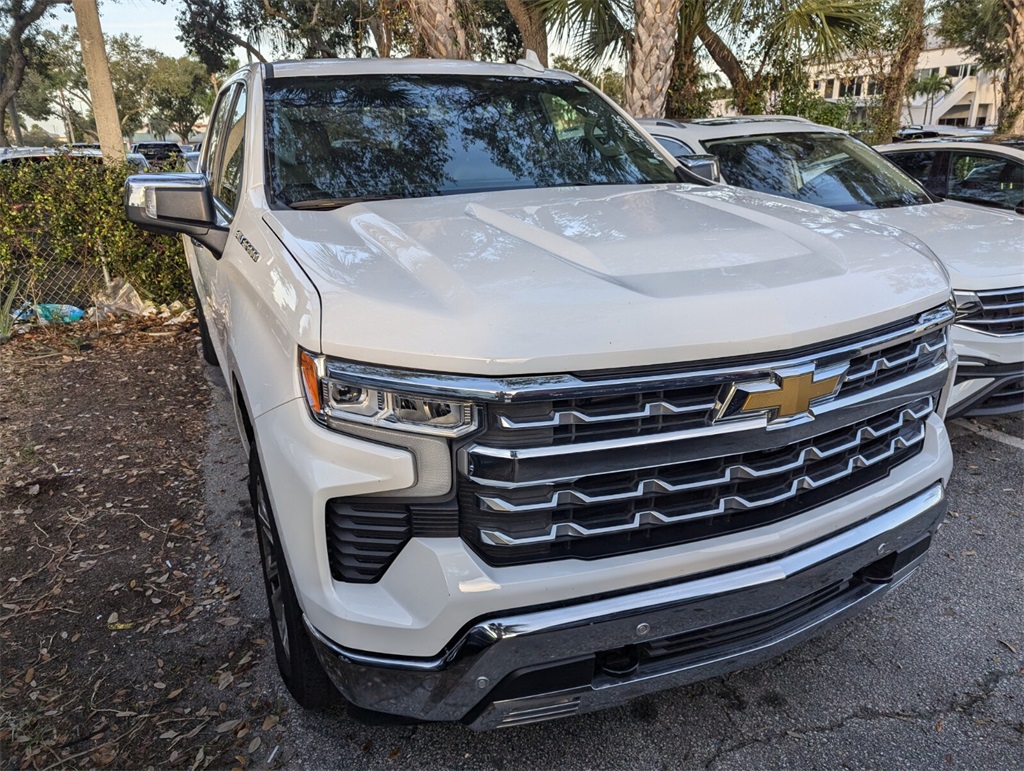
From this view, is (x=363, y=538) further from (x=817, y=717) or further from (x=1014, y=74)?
(x=1014, y=74)

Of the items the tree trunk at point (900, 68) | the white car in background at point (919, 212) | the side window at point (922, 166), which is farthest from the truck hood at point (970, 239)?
the tree trunk at point (900, 68)

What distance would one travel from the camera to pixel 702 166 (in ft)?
11.9

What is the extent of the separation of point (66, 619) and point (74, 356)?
3854 mm

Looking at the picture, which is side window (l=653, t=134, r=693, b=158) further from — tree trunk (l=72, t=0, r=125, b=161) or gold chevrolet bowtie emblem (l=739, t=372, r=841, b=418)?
tree trunk (l=72, t=0, r=125, b=161)

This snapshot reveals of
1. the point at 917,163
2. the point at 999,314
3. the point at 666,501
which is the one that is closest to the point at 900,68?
the point at 917,163

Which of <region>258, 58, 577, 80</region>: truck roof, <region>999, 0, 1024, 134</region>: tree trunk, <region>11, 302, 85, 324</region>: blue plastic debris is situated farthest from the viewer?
<region>999, 0, 1024, 134</region>: tree trunk

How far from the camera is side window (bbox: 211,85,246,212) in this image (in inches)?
120

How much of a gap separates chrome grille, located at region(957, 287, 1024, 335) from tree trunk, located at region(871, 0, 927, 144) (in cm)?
1116

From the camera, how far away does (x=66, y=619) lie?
2934 mm

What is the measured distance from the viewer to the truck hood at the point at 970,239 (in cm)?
395

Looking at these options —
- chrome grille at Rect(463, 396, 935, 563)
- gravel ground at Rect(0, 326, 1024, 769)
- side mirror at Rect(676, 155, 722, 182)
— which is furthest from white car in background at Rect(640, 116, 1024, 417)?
chrome grille at Rect(463, 396, 935, 563)

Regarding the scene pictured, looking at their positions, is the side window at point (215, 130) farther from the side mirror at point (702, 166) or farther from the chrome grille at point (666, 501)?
the chrome grille at point (666, 501)

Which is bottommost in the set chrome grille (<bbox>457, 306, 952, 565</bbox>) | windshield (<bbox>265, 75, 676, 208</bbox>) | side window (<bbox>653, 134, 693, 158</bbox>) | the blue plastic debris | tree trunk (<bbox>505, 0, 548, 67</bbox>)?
the blue plastic debris

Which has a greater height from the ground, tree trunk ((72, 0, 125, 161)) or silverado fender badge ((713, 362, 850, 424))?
tree trunk ((72, 0, 125, 161))
